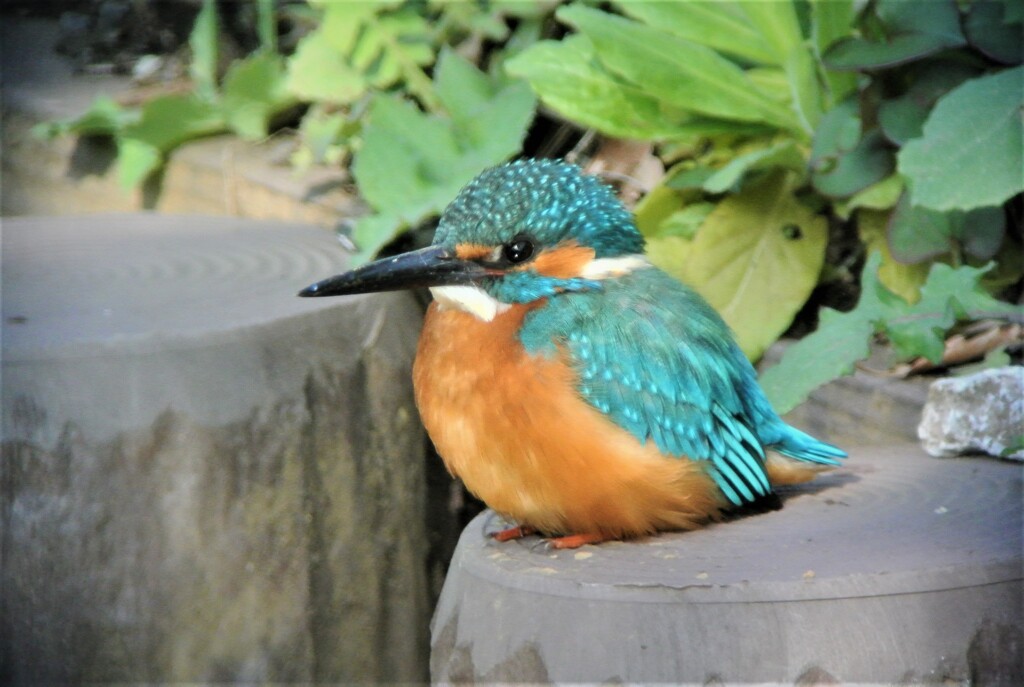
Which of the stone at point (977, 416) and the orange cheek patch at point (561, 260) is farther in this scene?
the stone at point (977, 416)

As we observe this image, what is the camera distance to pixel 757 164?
3553 millimetres

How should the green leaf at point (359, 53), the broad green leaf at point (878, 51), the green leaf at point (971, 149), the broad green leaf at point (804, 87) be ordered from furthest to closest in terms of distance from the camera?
the green leaf at point (359, 53)
the broad green leaf at point (804, 87)
the broad green leaf at point (878, 51)
the green leaf at point (971, 149)

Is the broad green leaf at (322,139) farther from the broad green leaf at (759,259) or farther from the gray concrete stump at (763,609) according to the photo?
the gray concrete stump at (763,609)

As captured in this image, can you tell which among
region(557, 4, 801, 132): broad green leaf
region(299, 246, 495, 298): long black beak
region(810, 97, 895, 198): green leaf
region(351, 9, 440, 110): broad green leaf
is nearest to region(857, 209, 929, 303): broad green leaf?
region(810, 97, 895, 198): green leaf

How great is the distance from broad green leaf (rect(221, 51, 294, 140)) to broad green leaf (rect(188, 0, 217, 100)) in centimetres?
39

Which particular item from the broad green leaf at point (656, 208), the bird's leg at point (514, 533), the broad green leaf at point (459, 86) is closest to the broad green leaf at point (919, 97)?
the broad green leaf at point (656, 208)

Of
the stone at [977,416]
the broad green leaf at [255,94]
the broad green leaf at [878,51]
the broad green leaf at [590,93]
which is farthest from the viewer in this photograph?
the broad green leaf at [255,94]

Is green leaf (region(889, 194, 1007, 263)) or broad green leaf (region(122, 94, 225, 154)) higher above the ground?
green leaf (region(889, 194, 1007, 263))

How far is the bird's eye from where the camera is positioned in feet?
7.39

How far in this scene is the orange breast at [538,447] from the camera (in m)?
2.16

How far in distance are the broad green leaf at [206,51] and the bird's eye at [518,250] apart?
3.74 meters

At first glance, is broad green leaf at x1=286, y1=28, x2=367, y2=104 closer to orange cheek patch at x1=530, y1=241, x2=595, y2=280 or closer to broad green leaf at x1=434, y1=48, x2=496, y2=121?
broad green leaf at x1=434, y1=48, x2=496, y2=121

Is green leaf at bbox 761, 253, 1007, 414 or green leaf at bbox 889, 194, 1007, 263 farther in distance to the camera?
green leaf at bbox 889, 194, 1007, 263

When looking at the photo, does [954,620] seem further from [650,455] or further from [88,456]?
[88,456]
